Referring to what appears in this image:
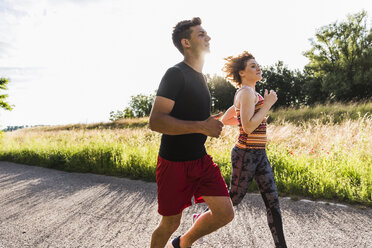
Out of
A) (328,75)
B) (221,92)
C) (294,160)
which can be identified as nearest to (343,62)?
(328,75)

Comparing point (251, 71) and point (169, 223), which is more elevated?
point (251, 71)

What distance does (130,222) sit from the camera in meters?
3.45

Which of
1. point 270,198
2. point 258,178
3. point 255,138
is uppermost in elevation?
point 255,138

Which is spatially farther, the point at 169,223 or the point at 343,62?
the point at 343,62

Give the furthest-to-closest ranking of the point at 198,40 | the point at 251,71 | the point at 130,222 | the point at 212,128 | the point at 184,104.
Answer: the point at 130,222
the point at 251,71
the point at 198,40
the point at 184,104
the point at 212,128

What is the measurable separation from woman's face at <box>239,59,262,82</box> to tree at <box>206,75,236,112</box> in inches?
1200

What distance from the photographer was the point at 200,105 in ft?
6.74

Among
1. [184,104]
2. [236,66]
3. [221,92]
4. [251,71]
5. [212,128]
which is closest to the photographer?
[212,128]

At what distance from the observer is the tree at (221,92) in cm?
3312

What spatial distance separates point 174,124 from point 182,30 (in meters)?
0.89

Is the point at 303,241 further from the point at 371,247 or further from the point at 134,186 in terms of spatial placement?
the point at 134,186

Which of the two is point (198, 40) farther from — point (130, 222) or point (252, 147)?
point (130, 222)

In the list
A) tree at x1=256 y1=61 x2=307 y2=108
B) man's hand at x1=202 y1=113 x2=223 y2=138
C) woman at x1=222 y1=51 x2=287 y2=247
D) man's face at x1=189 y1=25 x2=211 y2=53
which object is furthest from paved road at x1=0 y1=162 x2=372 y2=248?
tree at x1=256 y1=61 x2=307 y2=108

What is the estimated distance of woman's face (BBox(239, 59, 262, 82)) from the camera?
2.63 m
